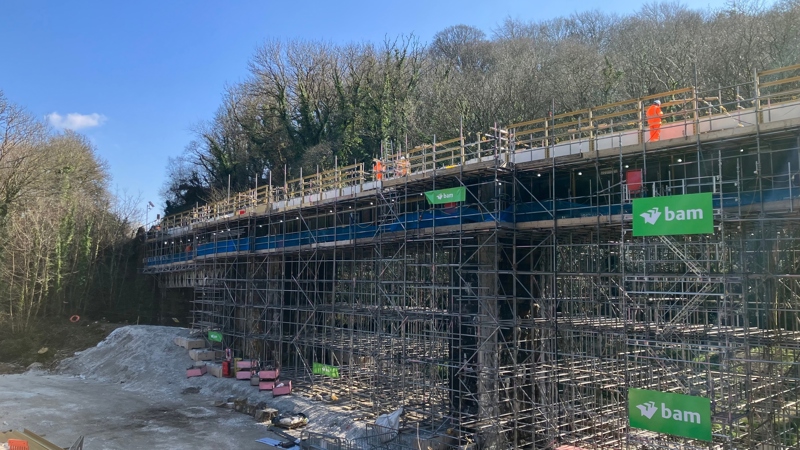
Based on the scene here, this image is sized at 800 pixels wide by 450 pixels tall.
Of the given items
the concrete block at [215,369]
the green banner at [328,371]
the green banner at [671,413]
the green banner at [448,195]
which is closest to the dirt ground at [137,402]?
the concrete block at [215,369]

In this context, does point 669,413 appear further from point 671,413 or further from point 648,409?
point 648,409

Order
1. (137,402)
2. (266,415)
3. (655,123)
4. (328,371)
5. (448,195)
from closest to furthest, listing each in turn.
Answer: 1. (655,123)
2. (448,195)
3. (266,415)
4. (328,371)
5. (137,402)

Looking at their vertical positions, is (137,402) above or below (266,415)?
below

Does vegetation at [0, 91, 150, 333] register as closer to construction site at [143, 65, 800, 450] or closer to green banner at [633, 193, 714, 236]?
construction site at [143, 65, 800, 450]

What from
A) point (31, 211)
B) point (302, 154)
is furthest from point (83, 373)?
point (302, 154)

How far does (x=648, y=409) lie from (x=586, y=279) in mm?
5410

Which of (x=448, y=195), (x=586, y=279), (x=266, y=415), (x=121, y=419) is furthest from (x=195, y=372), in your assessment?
(x=586, y=279)

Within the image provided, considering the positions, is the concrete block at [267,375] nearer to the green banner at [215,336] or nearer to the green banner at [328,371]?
the green banner at [328,371]

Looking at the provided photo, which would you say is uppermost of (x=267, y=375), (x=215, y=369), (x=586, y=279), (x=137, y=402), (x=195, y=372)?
(x=586, y=279)

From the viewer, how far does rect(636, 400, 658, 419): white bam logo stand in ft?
37.8

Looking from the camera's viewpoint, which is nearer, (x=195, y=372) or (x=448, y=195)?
(x=448, y=195)

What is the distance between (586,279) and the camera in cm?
1653

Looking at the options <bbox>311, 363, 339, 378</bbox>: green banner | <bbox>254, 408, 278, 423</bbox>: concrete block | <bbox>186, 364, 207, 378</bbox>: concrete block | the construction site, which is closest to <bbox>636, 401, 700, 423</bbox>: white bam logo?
the construction site

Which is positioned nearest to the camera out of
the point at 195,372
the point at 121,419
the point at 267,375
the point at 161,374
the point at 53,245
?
the point at 121,419
